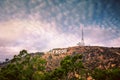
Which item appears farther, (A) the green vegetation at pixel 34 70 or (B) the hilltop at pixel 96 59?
(B) the hilltop at pixel 96 59

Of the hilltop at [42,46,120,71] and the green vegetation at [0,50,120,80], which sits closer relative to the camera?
the green vegetation at [0,50,120,80]

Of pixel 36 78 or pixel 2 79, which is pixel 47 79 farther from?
pixel 2 79

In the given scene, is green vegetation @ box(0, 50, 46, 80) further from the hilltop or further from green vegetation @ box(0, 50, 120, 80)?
the hilltop

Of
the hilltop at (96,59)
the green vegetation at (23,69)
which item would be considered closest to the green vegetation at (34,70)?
the green vegetation at (23,69)

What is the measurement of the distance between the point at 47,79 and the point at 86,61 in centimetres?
10874

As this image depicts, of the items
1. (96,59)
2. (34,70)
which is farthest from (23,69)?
(96,59)

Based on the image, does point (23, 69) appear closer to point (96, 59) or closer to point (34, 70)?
point (34, 70)

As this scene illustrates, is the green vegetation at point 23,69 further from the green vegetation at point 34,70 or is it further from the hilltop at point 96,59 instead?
the hilltop at point 96,59

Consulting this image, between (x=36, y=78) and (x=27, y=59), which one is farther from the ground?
(x=27, y=59)

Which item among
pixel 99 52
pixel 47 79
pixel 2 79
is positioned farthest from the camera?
pixel 99 52

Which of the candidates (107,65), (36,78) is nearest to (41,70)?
(36,78)

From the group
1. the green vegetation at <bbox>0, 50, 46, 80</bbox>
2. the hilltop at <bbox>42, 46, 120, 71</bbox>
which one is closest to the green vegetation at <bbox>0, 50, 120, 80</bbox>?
the green vegetation at <bbox>0, 50, 46, 80</bbox>

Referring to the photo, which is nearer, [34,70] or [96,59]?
[34,70]

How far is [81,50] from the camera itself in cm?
19738
